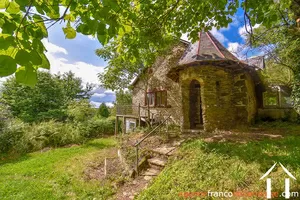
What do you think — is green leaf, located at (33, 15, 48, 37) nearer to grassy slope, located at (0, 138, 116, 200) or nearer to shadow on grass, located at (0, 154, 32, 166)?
grassy slope, located at (0, 138, 116, 200)

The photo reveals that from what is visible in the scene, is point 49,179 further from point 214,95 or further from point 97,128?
point 97,128

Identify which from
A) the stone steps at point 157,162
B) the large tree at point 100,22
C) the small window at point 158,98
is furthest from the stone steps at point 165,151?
the small window at point 158,98

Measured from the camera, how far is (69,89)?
24.9 m

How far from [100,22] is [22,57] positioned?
24.0 inches

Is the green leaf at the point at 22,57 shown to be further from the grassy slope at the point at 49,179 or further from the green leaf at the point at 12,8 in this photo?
the grassy slope at the point at 49,179

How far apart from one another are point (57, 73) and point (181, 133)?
2279cm

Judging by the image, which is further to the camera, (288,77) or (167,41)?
(288,77)

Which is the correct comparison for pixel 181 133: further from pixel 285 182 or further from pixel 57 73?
pixel 57 73

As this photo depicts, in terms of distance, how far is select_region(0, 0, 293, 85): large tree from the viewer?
96 centimetres

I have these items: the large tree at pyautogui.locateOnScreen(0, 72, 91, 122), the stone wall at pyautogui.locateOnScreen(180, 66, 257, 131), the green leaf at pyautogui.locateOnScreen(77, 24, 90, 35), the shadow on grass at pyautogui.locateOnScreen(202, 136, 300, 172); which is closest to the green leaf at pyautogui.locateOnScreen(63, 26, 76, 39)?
the green leaf at pyautogui.locateOnScreen(77, 24, 90, 35)

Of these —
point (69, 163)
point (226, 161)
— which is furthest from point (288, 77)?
point (69, 163)

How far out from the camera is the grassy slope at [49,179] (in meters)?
5.05

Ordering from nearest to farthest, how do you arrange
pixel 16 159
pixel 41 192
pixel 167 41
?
pixel 167 41 < pixel 41 192 < pixel 16 159

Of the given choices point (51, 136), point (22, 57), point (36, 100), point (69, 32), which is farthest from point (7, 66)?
point (36, 100)
